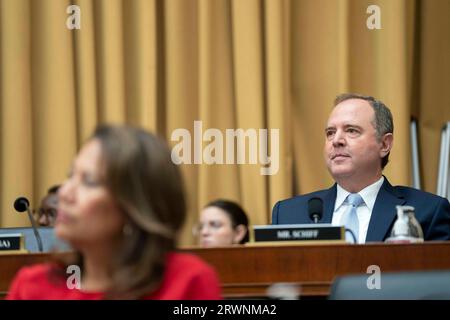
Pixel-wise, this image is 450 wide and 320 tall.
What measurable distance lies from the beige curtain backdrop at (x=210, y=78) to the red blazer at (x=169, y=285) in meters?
3.08

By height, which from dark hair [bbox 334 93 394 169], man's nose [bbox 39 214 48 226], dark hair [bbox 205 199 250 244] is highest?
dark hair [bbox 334 93 394 169]

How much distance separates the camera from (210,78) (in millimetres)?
5449

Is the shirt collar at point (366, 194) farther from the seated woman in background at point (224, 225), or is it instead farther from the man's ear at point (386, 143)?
the seated woman in background at point (224, 225)

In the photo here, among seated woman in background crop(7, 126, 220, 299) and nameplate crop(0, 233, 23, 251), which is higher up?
seated woman in background crop(7, 126, 220, 299)

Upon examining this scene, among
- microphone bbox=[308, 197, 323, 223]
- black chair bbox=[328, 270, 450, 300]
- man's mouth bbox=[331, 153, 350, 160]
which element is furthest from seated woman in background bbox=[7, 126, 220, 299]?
man's mouth bbox=[331, 153, 350, 160]

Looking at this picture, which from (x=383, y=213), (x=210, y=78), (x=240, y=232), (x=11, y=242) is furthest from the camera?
(x=210, y=78)

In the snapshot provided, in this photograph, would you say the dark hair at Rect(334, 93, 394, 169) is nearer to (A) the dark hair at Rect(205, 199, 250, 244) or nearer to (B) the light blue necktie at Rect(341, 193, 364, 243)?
(B) the light blue necktie at Rect(341, 193, 364, 243)

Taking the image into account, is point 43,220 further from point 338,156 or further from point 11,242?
point 338,156

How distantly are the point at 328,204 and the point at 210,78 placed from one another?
140cm

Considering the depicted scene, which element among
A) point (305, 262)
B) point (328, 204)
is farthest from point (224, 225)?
point (305, 262)

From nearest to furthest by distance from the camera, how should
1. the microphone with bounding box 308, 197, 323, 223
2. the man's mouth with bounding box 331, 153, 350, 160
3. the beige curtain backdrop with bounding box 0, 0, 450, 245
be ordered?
the microphone with bounding box 308, 197, 323, 223, the man's mouth with bounding box 331, 153, 350, 160, the beige curtain backdrop with bounding box 0, 0, 450, 245

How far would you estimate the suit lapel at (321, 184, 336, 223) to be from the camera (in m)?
4.26

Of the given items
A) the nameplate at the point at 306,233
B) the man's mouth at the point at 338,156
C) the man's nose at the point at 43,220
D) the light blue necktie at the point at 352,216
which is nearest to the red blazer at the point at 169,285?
the nameplate at the point at 306,233
